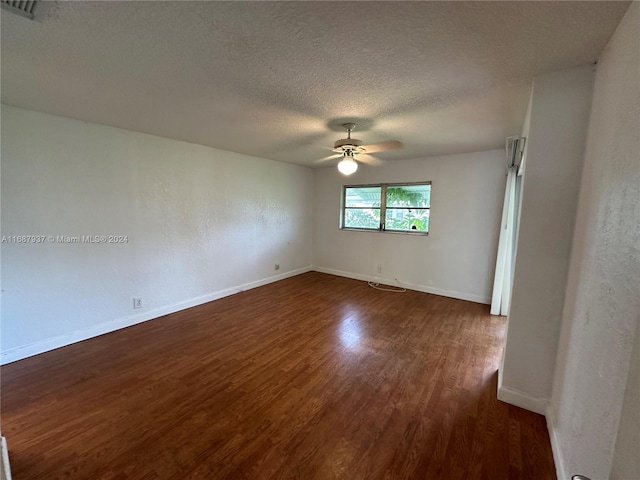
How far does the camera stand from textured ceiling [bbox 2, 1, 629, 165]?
1.22 meters

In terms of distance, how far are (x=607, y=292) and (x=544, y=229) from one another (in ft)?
2.54

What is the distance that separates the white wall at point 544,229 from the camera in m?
1.67

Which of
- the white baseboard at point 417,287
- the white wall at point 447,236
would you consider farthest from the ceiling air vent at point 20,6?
the white baseboard at point 417,287

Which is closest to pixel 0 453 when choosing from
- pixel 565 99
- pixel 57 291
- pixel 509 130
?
pixel 57 291

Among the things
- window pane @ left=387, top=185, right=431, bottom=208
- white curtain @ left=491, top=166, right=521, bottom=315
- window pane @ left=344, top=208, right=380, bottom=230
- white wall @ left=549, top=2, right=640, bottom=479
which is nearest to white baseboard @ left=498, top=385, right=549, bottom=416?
white wall @ left=549, top=2, right=640, bottom=479

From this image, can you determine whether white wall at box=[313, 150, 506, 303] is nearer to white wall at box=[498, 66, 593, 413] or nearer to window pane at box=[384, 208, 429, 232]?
window pane at box=[384, 208, 429, 232]

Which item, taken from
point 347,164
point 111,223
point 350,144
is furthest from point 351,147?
point 111,223

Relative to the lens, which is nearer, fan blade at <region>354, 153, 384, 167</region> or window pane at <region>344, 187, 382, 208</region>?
fan blade at <region>354, 153, 384, 167</region>

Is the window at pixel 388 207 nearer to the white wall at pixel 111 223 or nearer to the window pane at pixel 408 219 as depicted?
the window pane at pixel 408 219

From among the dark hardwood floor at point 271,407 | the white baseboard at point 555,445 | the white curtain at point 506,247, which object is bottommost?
the dark hardwood floor at point 271,407

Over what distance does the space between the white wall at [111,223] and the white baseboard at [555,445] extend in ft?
13.2

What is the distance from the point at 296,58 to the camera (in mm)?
1576

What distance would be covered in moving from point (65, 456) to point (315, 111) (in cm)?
295

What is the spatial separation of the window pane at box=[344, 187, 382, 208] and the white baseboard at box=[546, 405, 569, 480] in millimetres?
3947
